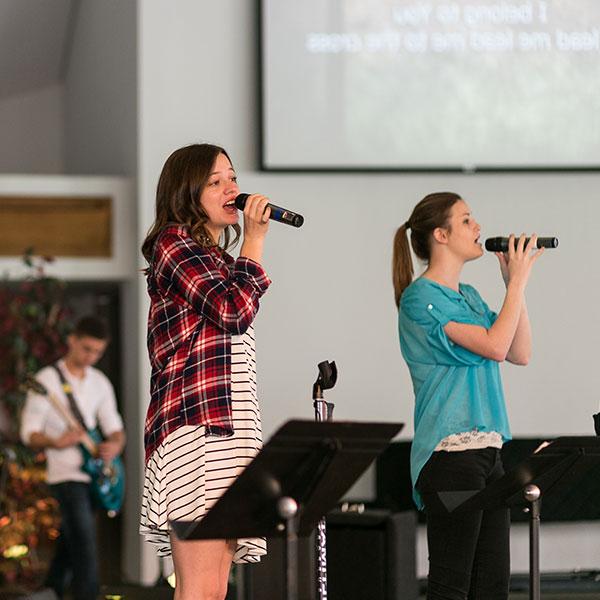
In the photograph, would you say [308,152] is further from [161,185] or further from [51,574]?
[161,185]

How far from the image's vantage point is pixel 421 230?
3615mm

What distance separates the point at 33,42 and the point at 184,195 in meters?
5.87

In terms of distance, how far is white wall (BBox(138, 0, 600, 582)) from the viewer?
6.13 metres

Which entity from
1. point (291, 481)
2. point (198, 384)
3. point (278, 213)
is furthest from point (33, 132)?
point (291, 481)

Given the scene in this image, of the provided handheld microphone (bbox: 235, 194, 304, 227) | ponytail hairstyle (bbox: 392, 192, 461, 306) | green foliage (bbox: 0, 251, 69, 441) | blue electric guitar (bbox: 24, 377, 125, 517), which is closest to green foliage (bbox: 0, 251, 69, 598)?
green foliage (bbox: 0, 251, 69, 441)

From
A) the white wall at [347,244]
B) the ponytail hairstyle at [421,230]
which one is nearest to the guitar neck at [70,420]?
the white wall at [347,244]

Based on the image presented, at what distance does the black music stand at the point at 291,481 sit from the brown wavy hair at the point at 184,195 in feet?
2.20

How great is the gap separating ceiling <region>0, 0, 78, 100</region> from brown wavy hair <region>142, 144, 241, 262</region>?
5.26 m

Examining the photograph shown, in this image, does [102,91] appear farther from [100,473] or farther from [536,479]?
[536,479]

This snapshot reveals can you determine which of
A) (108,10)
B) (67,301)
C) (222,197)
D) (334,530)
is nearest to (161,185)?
(222,197)

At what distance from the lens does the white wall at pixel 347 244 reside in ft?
20.1

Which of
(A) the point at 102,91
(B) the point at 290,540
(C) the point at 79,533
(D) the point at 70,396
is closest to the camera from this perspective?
(B) the point at 290,540

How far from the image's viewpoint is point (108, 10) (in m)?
7.11

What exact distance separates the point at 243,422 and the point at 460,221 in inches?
42.1
